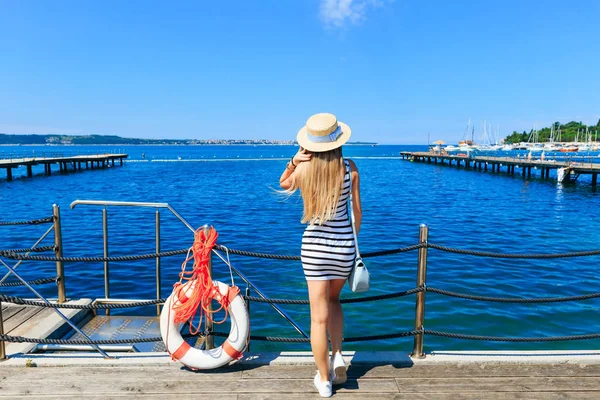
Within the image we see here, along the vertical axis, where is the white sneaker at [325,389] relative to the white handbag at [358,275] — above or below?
below

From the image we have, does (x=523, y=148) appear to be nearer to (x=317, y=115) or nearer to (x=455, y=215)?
(x=455, y=215)

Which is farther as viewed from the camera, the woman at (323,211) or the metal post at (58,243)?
the metal post at (58,243)

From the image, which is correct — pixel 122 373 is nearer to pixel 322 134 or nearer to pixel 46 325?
pixel 46 325

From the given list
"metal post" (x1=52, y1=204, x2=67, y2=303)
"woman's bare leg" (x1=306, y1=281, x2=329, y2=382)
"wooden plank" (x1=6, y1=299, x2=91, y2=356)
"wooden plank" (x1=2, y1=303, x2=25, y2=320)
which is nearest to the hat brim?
"woman's bare leg" (x1=306, y1=281, x2=329, y2=382)

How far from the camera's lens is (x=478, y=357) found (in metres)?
3.87

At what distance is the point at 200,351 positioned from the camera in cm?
362

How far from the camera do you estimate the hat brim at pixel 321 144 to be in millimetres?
2973

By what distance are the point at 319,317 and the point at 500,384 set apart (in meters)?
1.53

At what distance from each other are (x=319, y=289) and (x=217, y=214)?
20.6 metres

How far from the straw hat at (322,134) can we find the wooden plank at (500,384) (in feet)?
6.25

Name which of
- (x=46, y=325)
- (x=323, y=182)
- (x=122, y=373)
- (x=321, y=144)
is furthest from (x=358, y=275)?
(x=46, y=325)

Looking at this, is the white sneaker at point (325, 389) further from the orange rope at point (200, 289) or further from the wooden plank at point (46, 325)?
the wooden plank at point (46, 325)

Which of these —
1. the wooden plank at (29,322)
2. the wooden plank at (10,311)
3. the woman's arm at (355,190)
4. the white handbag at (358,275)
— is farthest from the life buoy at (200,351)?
the wooden plank at (10,311)

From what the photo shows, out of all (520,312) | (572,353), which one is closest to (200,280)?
(572,353)
